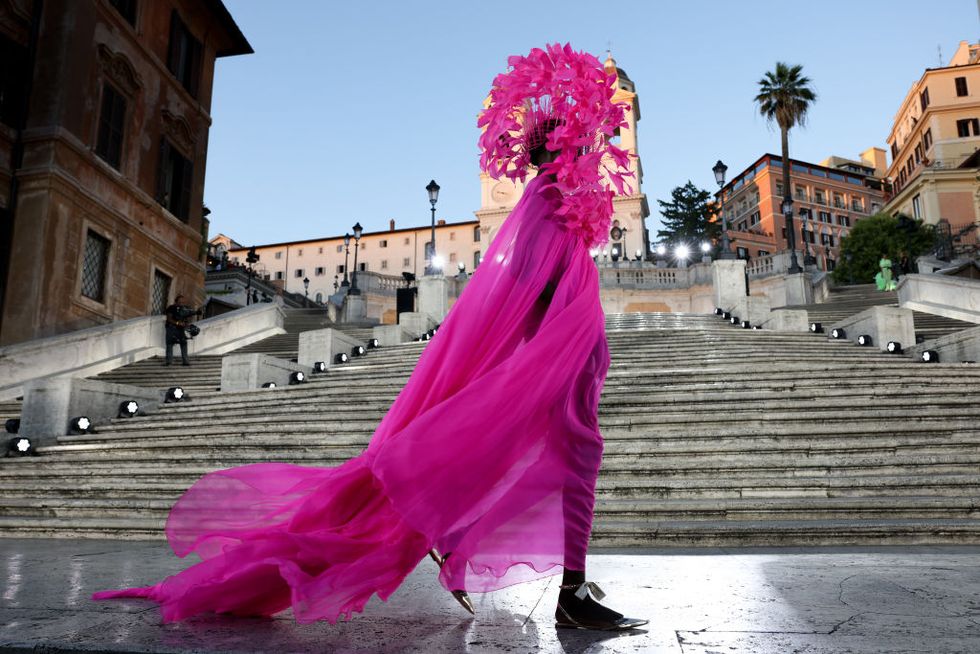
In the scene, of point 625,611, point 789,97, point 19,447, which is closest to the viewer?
point 625,611

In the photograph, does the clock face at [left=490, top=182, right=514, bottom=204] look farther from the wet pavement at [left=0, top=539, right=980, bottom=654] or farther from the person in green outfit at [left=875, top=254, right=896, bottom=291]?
the wet pavement at [left=0, top=539, right=980, bottom=654]

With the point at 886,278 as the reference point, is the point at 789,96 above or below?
above

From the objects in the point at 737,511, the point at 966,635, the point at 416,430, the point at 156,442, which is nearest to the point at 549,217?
the point at 416,430

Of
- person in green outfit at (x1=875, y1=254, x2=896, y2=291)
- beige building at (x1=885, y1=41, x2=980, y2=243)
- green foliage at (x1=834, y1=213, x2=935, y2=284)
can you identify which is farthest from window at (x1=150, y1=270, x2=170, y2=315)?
beige building at (x1=885, y1=41, x2=980, y2=243)

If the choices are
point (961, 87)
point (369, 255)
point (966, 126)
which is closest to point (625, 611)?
point (966, 126)

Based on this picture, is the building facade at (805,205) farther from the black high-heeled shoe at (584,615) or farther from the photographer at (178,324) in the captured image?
the black high-heeled shoe at (584,615)

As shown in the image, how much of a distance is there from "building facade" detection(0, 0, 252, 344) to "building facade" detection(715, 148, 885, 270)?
228 feet

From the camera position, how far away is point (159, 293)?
22.0 m

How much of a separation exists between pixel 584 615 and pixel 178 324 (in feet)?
46.3

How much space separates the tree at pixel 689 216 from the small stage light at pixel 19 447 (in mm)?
67552

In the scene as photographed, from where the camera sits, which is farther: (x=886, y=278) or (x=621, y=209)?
(x=621, y=209)

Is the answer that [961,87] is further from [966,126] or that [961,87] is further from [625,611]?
[625,611]

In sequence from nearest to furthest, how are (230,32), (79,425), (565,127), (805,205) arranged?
1. (565,127)
2. (79,425)
3. (230,32)
4. (805,205)

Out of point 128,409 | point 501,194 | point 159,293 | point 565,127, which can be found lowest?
point 128,409
